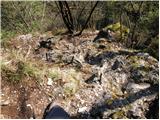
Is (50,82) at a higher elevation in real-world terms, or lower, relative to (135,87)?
higher

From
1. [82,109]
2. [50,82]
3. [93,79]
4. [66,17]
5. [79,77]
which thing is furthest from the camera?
[66,17]

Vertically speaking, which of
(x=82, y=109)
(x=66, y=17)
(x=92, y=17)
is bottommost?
(x=92, y=17)

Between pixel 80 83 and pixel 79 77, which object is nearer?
pixel 80 83

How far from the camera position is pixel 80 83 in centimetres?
562

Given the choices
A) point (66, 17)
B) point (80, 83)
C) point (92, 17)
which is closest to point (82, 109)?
point (80, 83)

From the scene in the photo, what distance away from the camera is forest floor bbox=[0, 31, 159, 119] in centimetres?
498

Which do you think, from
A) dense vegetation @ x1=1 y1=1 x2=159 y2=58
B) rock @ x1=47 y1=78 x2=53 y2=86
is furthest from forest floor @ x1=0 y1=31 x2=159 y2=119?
dense vegetation @ x1=1 y1=1 x2=159 y2=58

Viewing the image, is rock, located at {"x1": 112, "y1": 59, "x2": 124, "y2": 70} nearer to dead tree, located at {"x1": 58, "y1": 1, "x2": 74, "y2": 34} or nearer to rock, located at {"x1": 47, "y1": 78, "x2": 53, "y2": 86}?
rock, located at {"x1": 47, "y1": 78, "x2": 53, "y2": 86}

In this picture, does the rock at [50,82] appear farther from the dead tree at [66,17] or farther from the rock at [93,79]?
the dead tree at [66,17]

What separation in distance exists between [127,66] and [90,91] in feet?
3.44

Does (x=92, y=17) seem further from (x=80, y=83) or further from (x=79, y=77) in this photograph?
(x=80, y=83)

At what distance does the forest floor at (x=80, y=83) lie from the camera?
4.98 metres

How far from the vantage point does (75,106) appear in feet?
16.8

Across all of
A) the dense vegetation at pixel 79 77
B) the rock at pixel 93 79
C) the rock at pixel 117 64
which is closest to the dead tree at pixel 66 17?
the dense vegetation at pixel 79 77
